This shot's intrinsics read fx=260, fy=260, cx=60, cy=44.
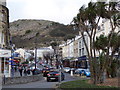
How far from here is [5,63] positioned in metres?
34.3

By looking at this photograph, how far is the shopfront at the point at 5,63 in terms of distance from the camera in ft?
98.4

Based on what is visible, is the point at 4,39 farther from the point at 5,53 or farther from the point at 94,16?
the point at 94,16

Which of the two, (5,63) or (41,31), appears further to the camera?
(41,31)

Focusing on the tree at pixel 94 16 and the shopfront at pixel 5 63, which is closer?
the tree at pixel 94 16

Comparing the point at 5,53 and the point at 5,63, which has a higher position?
the point at 5,53

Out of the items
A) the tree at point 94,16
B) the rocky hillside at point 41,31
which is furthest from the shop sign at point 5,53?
the rocky hillside at point 41,31

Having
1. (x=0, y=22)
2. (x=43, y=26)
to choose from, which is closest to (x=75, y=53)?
(x=0, y=22)

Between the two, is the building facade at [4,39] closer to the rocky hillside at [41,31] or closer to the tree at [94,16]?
the tree at [94,16]

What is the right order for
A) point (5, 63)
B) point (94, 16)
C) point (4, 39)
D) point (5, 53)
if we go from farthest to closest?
point (5, 63)
point (4, 39)
point (5, 53)
point (94, 16)

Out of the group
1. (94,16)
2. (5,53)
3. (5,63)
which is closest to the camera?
(94,16)

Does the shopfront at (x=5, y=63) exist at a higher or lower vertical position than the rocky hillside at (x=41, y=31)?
lower

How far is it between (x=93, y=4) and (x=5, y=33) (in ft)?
58.9

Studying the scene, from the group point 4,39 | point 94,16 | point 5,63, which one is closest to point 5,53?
point 4,39

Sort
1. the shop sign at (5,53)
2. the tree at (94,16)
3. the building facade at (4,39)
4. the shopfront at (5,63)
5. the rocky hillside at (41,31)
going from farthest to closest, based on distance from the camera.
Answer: the rocky hillside at (41,31) → the building facade at (4,39) → the shopfront at (5,63) → the shop sign at (5,53) → the tree at (94,16)
